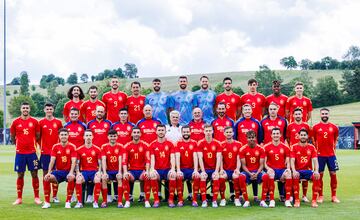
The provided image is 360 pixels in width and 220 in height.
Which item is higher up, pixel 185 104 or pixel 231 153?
pixel 185 104

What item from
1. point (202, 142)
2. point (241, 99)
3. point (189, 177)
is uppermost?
point (241, 99)

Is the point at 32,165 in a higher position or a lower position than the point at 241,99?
lower

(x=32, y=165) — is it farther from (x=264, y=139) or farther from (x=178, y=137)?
(x=264, y=139)

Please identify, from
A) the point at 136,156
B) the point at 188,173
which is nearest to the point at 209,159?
the point at 188,173

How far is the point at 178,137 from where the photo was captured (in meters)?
11.6

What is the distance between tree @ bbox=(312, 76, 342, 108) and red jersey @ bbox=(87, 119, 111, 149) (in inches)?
2539

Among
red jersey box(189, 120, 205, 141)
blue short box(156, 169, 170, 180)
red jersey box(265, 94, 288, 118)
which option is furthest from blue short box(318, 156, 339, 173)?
blue short box(156, 169, 170, 180)

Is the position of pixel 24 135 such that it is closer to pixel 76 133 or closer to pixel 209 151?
pixel 76 133

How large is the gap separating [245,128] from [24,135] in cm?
458

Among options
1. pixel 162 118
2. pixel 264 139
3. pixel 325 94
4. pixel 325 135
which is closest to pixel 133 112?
pixel 162 118

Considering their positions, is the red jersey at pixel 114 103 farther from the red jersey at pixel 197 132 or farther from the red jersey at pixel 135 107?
the red jersey at pixel 197 132

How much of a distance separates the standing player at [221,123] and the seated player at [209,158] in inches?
24.6

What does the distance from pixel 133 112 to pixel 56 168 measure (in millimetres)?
2293

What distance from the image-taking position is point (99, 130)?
1163 centimetres
